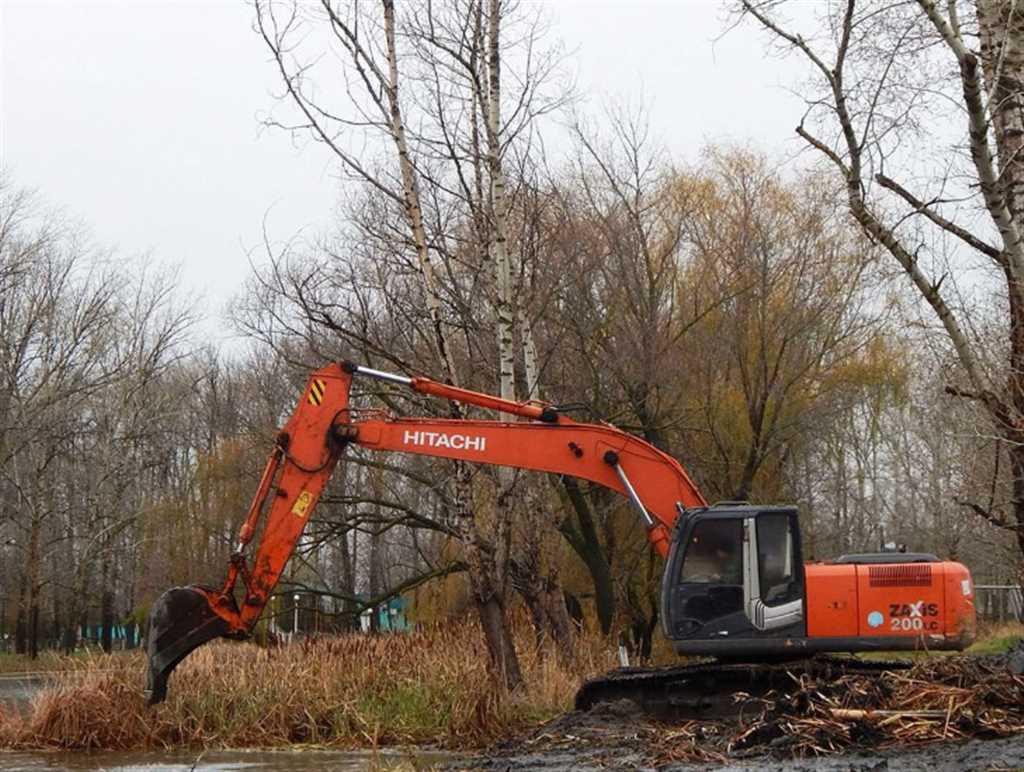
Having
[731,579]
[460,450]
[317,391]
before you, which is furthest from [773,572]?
[317,391]

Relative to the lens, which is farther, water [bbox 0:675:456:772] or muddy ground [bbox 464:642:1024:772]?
water [bbox 0:675:456:772]

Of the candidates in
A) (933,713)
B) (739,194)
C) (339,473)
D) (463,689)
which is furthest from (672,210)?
(933,713)

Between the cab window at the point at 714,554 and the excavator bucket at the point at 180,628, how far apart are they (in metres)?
5.14

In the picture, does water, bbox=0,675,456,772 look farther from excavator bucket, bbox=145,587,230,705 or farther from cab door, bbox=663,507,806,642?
cab door, bbox=663,507,806,642

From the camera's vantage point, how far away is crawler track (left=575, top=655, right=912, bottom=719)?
15594mm

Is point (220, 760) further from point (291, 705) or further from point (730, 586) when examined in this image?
point (730, 586)

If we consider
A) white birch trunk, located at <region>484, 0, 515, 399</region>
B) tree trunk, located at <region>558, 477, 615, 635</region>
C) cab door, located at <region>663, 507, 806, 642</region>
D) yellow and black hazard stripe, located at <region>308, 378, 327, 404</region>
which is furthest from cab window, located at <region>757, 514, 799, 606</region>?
tree trunk, located at <region>558, 477, 615, 635</region>

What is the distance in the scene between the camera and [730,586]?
15.3 metres

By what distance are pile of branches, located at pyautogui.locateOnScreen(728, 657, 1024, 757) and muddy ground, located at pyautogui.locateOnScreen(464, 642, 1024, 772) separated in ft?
0.03

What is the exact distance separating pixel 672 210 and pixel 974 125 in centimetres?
2204

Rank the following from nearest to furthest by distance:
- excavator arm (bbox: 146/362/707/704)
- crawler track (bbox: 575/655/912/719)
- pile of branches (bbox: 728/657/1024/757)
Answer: pile of branches (bbox: 728/657/1024/757), crawler track (bbox: 575/655/912/719), excavator arm (bbox: 146/362/707/704)

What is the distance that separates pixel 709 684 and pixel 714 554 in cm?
168

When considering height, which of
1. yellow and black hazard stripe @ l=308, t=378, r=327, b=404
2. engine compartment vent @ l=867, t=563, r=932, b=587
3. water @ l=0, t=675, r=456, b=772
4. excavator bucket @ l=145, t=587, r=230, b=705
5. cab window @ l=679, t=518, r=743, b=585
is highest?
yellow and black hazard stripe @ l=308, t=378, r=327, b=404

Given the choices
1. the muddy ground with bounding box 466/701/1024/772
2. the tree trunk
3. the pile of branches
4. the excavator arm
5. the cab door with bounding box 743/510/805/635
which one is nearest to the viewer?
the muddy ground with bounding box 466/701/1024/772
